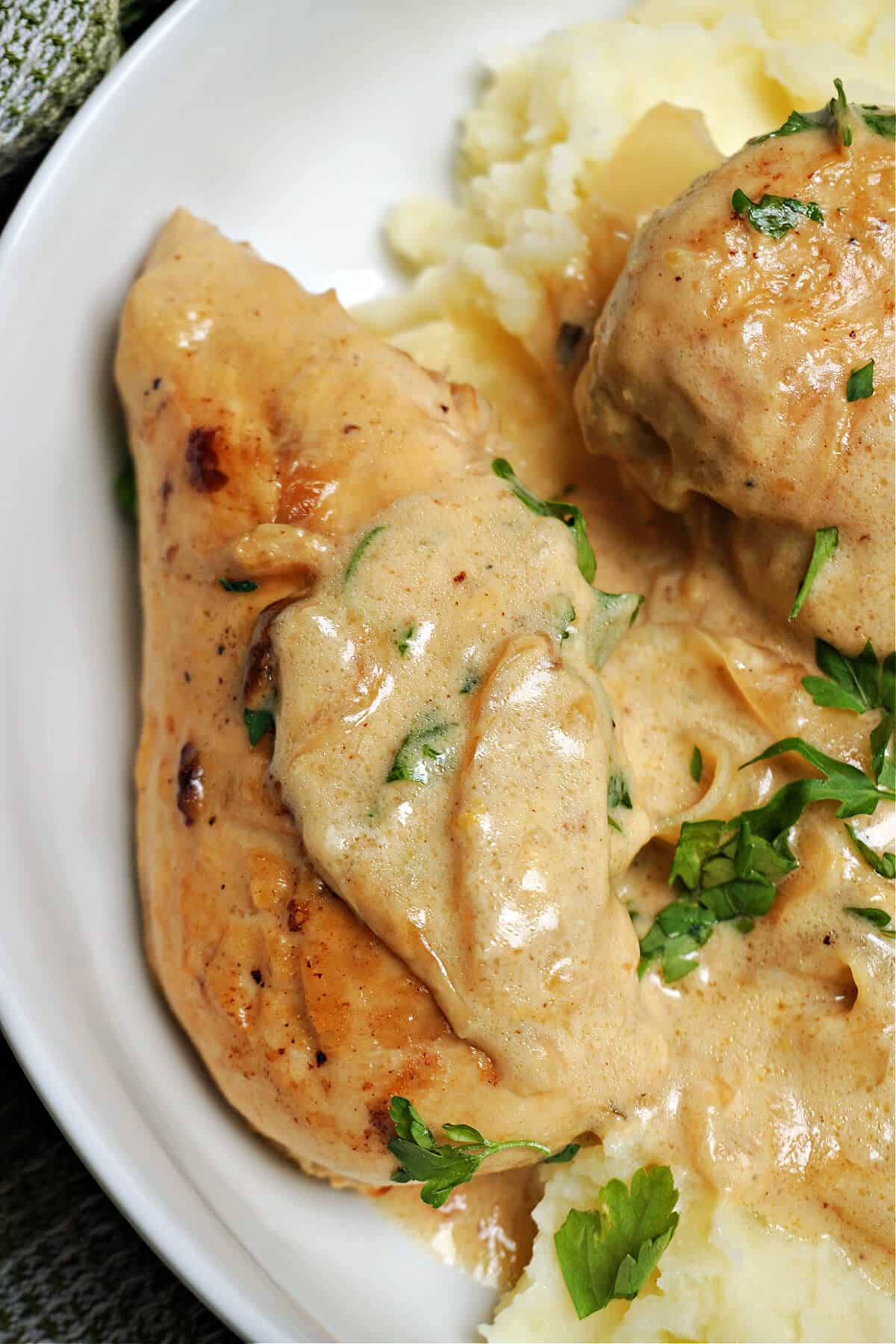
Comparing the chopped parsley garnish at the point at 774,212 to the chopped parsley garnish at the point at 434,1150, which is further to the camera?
the chopped parsley garnish at the point at 774,212

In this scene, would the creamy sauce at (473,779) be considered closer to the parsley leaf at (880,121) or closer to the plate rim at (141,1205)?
the plate rim at (141,1205)

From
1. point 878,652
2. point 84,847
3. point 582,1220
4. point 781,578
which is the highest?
point 84,847

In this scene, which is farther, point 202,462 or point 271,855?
point 202,462

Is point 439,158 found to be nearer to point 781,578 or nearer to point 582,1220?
point 781,578

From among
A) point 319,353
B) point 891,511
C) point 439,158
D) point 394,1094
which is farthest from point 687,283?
point 394,1094

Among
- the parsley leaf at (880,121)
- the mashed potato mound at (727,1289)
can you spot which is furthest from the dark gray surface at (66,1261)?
the parsley leaf at (880,121)

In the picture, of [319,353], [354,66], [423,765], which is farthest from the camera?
[354,66]

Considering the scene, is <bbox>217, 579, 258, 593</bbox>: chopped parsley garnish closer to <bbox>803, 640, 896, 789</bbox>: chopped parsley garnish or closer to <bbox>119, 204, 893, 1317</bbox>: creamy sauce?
<bbox>119, 204, 893, 1317</bbox>: creamy sauce
